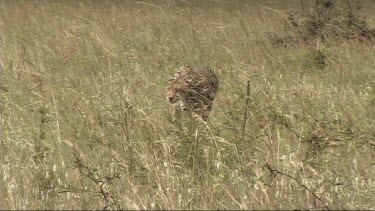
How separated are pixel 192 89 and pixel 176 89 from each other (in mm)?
108

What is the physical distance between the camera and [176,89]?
3855 millimetres

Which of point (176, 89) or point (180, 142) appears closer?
point (180, 142)

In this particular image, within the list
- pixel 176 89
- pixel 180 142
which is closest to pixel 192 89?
pixel 176 89

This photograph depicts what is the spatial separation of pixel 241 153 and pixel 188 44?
14.4 ft

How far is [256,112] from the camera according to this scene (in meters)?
3.78

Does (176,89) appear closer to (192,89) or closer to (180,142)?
(192,89)

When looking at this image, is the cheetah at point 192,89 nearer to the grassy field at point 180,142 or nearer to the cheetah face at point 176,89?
the cheetah face at point 176,89

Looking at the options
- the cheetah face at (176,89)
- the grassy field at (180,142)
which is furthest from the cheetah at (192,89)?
the grassy field at (180,142)

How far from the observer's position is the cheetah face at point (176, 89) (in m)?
3.84

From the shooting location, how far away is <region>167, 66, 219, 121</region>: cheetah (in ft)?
12.5

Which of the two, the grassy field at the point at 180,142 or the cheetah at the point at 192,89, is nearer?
the grassy field at the point at 180,142

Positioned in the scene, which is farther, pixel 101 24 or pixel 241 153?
pixel 101 24

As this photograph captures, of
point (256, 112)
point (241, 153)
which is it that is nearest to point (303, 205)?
point (241, 153)

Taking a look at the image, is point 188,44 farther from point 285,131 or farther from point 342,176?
point 342,176
